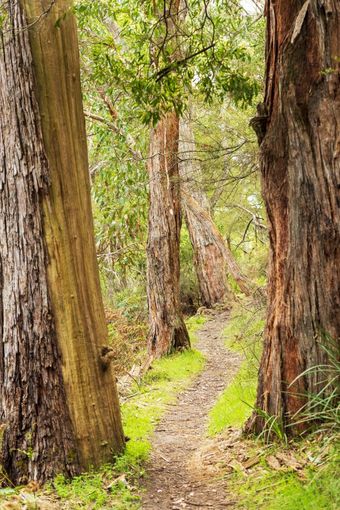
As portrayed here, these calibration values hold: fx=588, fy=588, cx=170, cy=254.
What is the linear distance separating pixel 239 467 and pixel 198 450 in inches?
41.9

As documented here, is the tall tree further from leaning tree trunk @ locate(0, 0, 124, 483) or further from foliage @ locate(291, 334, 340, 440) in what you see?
foliage @ locate(291, 334, 340, 440)

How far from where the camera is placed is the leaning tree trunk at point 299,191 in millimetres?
4625

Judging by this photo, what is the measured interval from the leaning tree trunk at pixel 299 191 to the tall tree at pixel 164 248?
588 cm

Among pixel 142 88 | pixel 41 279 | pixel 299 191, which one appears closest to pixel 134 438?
pixel 41 279

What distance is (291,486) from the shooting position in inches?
166

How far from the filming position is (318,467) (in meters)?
4.21

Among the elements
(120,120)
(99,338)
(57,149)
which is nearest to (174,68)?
(57,149)

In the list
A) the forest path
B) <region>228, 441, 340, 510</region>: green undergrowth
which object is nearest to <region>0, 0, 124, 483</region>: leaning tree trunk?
the forest path

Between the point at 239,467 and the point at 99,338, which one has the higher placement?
the point at 99,338

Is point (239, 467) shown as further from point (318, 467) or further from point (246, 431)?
point (318, 467)

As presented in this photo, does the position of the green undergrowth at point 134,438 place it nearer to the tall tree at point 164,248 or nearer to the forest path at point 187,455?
the forest path at point 187,455

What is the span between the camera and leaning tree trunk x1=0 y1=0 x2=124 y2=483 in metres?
5.06

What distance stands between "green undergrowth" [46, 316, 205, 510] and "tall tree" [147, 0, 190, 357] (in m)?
0.50

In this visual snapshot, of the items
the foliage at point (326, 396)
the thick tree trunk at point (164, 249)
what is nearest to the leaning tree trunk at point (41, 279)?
the foliage at point (326, 396)
